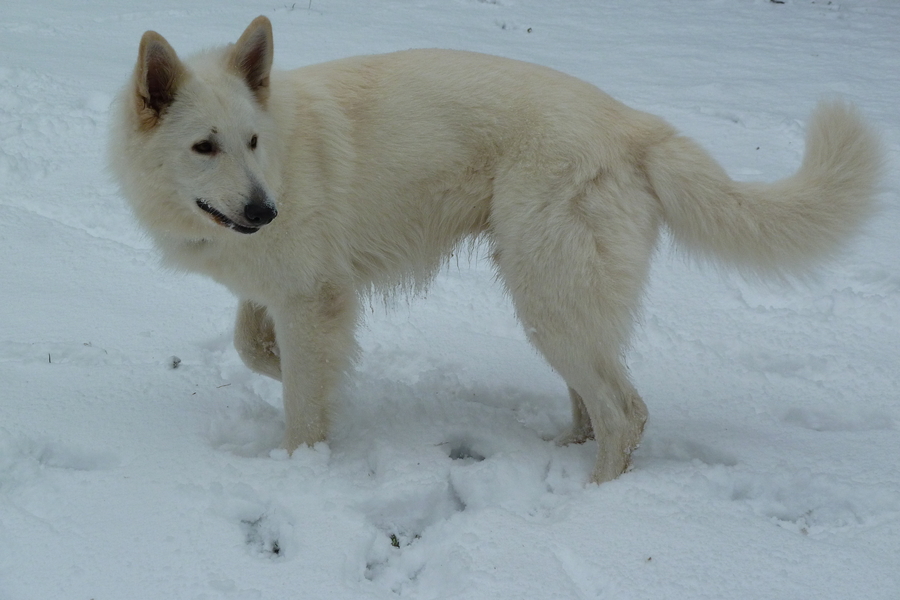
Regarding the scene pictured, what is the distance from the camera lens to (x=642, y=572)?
2516 mm

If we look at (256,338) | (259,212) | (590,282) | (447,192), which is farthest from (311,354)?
(590,282)

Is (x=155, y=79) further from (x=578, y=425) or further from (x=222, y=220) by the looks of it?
(x=578, y=425)

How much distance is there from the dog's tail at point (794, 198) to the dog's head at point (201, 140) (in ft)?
5.66

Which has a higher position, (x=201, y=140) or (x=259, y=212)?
(x=201, y=140)

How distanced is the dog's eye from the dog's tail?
1873mm

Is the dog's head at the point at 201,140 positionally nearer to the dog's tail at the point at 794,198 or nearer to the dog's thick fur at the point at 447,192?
the dog's thick fur at the point at 447,192

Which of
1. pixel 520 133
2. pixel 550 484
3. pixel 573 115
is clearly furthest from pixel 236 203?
pixel 550 484

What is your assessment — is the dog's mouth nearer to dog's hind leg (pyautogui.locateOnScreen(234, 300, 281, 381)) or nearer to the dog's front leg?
the dog's front leg

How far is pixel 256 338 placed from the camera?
152 inches

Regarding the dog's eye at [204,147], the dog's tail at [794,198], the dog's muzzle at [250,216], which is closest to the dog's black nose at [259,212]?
the dog's muzzle at [250,216]

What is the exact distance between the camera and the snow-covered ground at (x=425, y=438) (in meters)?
2.52

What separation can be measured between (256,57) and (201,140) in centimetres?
47

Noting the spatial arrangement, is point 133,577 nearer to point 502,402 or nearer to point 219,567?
point 219,567

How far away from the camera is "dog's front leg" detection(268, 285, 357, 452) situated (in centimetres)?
345
